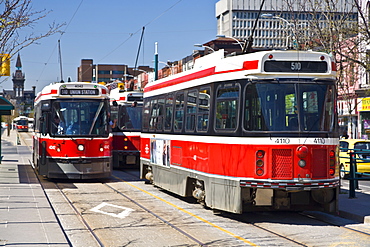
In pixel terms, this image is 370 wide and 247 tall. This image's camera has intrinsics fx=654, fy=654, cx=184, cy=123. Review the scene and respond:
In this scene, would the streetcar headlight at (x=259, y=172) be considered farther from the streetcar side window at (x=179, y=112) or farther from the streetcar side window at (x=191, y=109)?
the streetcar side window at (x=179, y=112)

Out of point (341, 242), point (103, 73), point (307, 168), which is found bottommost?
point (341, 242)

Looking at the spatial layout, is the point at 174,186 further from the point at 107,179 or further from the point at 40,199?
the point at 107,179

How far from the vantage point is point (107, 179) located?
2277cm

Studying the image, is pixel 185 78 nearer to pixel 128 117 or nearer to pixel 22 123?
pixel 128 117

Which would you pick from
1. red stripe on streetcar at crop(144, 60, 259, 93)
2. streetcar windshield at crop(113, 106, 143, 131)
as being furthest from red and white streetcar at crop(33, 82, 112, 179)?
streetcar windshield at crop(113, 106, 143, 131)

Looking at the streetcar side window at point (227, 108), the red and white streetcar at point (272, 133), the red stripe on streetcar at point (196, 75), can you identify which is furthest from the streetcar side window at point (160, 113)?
the streetcar side window at point (227, 108)

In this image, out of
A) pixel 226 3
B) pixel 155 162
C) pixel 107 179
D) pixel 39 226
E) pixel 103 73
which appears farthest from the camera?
pixel 103 73

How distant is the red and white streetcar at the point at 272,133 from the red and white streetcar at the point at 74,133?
7825 mm

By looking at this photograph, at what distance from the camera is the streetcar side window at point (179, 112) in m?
15.6

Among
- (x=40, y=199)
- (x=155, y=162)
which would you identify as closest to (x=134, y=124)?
(x=155, y=162)

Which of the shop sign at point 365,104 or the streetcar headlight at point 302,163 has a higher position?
the shop sign at point 365,104

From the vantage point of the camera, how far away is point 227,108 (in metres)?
12.9

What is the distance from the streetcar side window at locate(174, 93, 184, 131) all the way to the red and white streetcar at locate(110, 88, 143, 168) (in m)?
11.1

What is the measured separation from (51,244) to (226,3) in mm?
138251
